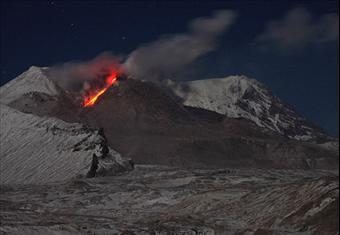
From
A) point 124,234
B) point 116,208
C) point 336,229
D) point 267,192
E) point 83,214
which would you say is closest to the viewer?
point 336,229

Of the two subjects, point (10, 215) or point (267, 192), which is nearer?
point (267, 192)

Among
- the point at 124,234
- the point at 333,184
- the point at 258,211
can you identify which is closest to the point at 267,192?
the point at 258,211

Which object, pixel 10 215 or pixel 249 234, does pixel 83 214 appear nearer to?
pixel 10 215

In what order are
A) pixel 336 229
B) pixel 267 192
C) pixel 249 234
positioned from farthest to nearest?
pixel 267 192 → pixel 249 234 → pixel 336 229

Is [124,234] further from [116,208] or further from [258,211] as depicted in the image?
[116,208]

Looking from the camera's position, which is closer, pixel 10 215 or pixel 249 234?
pixel 249 234

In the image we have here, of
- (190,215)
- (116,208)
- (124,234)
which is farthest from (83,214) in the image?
(124,234)

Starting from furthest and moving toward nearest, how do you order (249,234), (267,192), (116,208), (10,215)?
1. (116,208)
2. (10,215)
3. (267,192)
4. (249,234)

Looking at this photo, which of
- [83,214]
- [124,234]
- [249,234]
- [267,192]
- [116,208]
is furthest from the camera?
[116,208]

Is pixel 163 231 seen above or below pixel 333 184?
below
